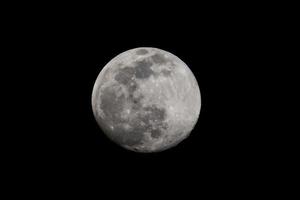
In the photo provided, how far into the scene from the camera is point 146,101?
5.25 m

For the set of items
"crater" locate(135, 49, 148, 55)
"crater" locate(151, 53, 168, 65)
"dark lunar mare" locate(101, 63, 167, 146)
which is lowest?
"dark lunar mare" locate(101, 63, 167, 146)

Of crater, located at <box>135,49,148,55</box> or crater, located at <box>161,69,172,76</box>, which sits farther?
crater, located at <box>135,49,148,55</box>

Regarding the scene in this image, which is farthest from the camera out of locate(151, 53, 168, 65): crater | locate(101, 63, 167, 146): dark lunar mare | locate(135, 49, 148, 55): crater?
locate(135, 49, 148, 55): crater

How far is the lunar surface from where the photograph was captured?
5.27 m

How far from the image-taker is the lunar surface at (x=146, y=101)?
5273mm

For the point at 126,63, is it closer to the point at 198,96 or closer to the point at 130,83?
the point at 130,83

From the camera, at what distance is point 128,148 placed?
225 inches

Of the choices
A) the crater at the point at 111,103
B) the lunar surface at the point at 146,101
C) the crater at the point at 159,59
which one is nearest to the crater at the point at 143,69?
the lunar surface at the point at 146,101

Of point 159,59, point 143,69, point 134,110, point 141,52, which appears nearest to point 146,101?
point 134,110

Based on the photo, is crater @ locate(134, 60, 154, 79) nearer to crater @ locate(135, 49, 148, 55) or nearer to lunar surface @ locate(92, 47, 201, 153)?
lunar surface @ locate(92, 47, 201, 153)

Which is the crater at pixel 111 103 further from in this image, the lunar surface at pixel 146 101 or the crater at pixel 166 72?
the crater at pixel 166 72

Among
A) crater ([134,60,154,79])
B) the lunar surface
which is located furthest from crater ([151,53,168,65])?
crater ([134,60,154,79])

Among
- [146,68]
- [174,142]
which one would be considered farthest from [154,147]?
[146,68]

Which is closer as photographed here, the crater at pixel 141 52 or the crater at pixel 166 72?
the crater at pixel 166 72
